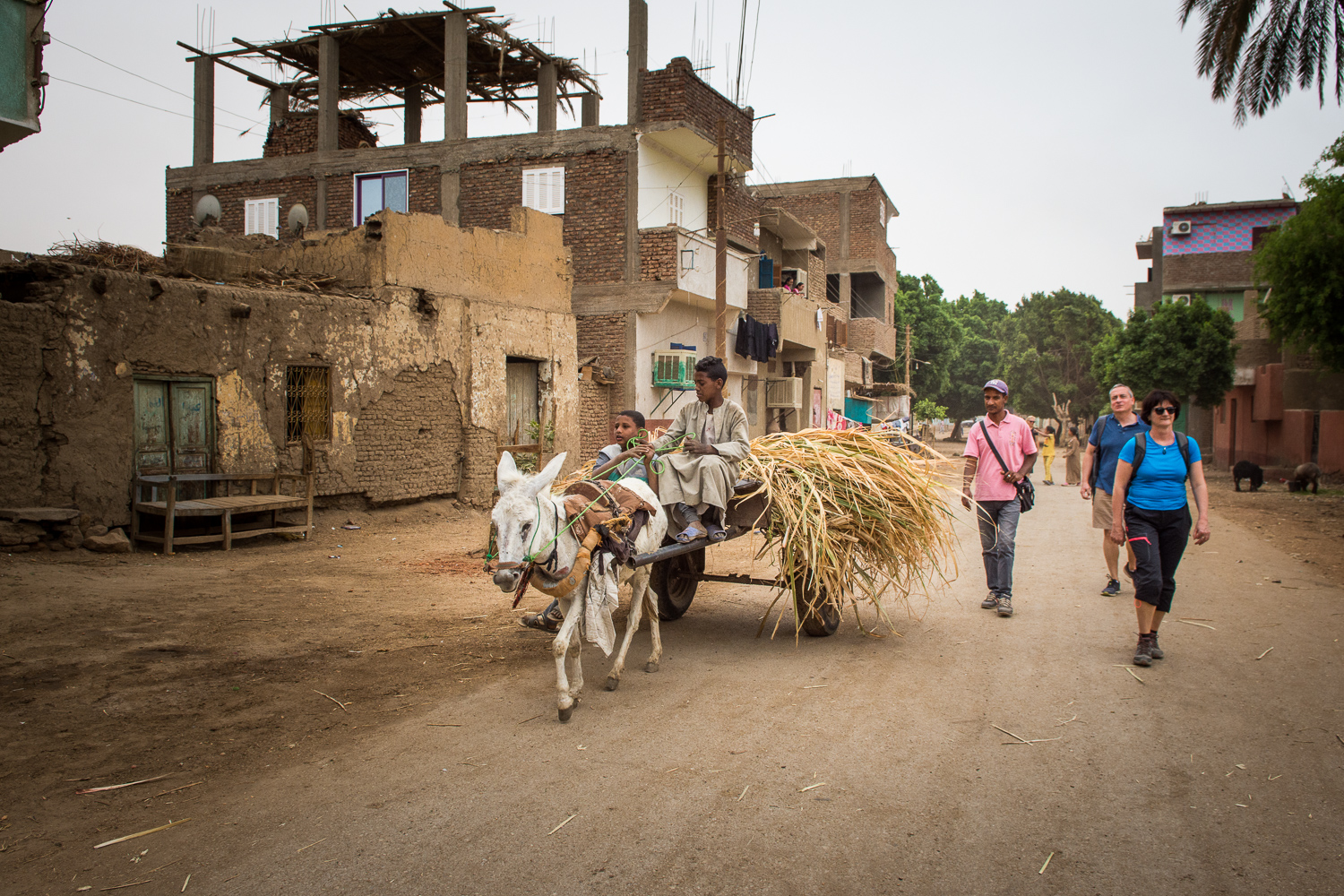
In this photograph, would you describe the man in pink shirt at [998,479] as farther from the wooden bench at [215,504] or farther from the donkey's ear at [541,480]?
the wooden bench at [215,504]

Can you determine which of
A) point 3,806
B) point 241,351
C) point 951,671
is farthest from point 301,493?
point 951,671

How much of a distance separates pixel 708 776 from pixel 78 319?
9.17 meters

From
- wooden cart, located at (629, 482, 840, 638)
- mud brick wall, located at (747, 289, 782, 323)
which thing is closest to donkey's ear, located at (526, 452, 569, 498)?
wooden cart, located at (629, 482, 840, 638)

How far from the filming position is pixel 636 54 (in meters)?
20.4

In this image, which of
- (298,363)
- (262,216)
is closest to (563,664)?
(298,363)

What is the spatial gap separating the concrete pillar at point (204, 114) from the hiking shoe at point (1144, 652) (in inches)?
1025

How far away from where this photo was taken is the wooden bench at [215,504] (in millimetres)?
9750

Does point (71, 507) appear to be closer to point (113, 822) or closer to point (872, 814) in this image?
point (113, 822)

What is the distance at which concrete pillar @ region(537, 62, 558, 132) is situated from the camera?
22734 millimetres

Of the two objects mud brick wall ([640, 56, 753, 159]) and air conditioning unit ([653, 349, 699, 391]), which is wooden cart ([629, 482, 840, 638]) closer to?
air conditioning unit ([653, 349, 699, 391])

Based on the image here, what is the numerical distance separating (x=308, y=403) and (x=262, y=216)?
45.9ft

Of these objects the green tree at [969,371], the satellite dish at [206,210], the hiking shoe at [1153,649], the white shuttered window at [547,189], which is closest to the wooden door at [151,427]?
the satellite dish at [206,210]

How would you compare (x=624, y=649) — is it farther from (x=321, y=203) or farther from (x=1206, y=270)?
(x=1206, y=270)

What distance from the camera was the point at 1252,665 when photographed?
5.44 meters
